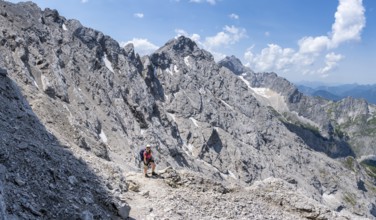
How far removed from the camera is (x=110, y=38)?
14000 cm

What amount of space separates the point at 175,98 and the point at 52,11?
69.7 metres

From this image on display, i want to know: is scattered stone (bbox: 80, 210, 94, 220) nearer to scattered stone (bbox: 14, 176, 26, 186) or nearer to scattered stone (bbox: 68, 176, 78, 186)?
scattered stone (bbox: 68, 176, 78, 186)

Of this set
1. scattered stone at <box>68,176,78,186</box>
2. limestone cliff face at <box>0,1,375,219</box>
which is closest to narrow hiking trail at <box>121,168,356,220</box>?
limestone cliff face at <box>0,1,375,219</box>

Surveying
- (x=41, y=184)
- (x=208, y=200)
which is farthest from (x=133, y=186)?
(x=41, y=184)

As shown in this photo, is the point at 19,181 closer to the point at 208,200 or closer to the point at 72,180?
the point at 72,180

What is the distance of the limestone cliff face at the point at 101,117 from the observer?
1906 cm

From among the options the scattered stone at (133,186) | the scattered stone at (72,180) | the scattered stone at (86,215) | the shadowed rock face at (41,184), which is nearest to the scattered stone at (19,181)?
the shadowed rock face at (41,184)

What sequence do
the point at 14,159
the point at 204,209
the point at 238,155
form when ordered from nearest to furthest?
1. the point at 14,159
2. the point at 204,209
3. the point at 238,155

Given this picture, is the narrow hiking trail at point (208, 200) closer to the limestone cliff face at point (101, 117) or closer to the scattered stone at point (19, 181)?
the limestone cliff face at point (101, 117)

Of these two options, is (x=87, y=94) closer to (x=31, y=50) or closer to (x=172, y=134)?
(x=31, y=50)

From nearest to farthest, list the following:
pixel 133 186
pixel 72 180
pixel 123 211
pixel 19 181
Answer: pixel 19 181 < pixel 72 180 < pixel 123 211 < pixel 133 186

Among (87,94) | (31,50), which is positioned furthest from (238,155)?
(31,50)

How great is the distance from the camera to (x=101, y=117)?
90938mm

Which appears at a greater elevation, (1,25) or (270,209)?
(1,25)
